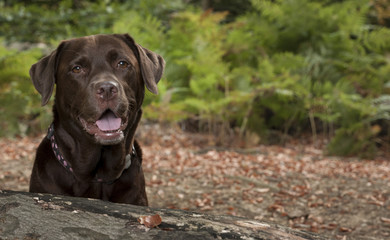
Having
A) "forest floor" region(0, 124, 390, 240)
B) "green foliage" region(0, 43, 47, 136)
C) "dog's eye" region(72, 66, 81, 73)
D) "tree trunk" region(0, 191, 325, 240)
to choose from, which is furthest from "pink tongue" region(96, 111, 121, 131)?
"green foliage" region(0, 43, 47, 136)

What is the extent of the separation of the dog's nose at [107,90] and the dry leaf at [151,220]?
85 centimetres

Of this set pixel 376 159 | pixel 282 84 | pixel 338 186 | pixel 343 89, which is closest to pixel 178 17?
pixel 282 84

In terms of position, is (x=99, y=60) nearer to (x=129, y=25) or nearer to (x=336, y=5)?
(x=129, y=25)

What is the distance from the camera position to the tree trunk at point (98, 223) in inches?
69.6

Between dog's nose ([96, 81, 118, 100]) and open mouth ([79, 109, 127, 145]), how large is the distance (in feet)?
0.39

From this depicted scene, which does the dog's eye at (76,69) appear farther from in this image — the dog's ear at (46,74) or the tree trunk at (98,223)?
the tree trunk at (98,223)

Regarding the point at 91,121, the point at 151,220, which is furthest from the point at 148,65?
the point at 151,220

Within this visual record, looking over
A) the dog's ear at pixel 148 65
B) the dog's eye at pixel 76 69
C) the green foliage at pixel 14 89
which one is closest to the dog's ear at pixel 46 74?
the dog's eye at pixel 76 69

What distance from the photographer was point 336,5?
11.3 m

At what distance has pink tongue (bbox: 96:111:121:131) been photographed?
8.39 feet

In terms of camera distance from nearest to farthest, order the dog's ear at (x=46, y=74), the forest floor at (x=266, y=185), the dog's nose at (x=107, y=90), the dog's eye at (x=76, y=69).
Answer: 1. the dog's nose at (x=107, y=90)
2. the dog's eye at (x=76, y=69)
3. the dog's ear at (x=46, y=74)
4. the forest floor at (x=266, y=185)

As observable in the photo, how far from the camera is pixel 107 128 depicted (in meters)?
2.57

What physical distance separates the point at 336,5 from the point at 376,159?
15.5ft

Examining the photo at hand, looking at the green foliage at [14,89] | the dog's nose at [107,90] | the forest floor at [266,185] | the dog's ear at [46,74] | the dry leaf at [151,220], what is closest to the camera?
the dry leaf at [151,220]
